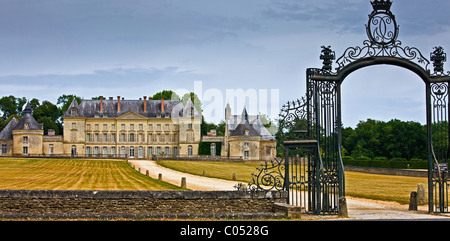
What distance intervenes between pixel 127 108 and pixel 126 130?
2.82 m

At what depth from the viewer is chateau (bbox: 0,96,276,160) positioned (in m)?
60.0

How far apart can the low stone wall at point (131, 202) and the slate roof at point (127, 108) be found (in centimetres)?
5165

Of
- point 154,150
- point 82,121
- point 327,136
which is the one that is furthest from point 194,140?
point 327,136

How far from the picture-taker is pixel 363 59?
1076cm

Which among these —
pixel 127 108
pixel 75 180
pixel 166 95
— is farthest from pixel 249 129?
pixel 75 180

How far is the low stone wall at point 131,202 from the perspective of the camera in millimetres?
9953

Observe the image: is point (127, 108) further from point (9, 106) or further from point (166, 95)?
point (9, 106)

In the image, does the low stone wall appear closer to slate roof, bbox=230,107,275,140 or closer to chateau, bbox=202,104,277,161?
chateau, bbox=202,104,277,161

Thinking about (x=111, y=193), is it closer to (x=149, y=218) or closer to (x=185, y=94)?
(x=149, y=218)

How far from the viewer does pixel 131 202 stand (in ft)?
32.8

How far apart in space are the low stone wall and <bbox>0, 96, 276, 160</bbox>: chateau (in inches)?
1927

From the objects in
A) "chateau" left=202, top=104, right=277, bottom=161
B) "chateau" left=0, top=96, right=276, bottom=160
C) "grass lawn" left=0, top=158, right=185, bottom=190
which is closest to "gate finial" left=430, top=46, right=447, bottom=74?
"grass lawn" left=0, top=158, right=185, bottom=190

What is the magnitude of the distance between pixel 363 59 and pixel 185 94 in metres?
65.0

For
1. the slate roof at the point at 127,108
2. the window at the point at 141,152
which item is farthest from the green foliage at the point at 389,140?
the window at the point at 141,152
